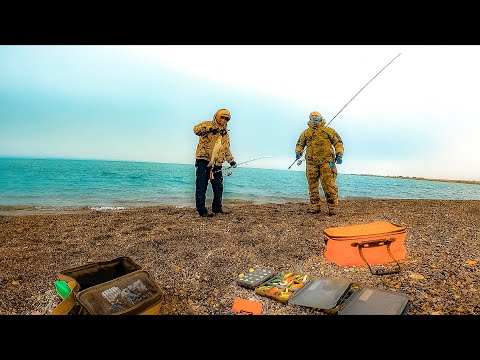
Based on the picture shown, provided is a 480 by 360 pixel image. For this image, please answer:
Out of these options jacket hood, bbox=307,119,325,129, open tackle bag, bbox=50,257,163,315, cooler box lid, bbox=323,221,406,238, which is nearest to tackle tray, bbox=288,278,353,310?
cooler box lid, bbox=323,221,406,238

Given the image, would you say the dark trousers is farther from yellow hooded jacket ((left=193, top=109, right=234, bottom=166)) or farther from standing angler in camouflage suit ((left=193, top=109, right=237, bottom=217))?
yellow hooded jacket ((left=193, top=109, right=234, bottom=166))

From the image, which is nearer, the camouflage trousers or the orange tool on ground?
the orange tool on ground

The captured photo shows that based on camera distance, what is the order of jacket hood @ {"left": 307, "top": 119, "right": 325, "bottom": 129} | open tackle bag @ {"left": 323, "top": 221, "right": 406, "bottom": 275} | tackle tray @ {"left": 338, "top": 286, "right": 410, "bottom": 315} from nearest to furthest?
tackle tray @ {"left": 338, "top": 286, "right": 410, "bottom": 315}
open tackle bag @ {"left": 323, "top": 221, "right": 406, "bottom": 275}
jacket hood @ {"left": 307, "top": 119, "right": 325, "bottom": 129}

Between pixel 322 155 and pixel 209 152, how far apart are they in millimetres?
3184

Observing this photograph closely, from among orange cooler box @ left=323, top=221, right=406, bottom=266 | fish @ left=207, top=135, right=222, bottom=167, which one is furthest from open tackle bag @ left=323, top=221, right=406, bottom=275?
fish @ left=207, top=135, right=222, bottom=167

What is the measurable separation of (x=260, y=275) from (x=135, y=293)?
1.64 m

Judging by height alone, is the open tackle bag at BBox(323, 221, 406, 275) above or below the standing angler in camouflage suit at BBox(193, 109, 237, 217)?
below

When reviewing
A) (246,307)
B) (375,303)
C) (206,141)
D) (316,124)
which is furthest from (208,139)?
(375,303)

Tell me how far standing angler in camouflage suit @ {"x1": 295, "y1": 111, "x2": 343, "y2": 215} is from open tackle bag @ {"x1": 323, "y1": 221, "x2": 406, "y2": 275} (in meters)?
4.04

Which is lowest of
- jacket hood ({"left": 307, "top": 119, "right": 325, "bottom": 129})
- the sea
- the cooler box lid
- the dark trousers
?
the sea

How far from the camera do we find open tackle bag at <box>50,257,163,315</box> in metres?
2.66

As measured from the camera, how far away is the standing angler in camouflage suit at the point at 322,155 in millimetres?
8273

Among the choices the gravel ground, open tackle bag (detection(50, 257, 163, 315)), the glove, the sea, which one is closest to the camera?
open tackle bag (detection(50, 257, 163, 315))

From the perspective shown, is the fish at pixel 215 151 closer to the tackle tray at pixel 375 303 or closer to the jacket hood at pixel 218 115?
the jacket hood at pixel 218 115
